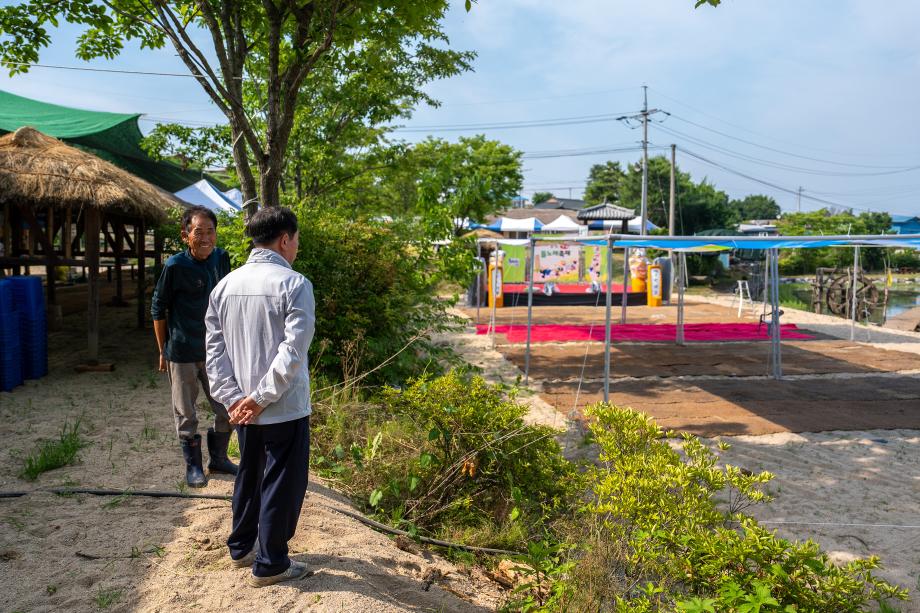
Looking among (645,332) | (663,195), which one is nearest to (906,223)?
(663,195)

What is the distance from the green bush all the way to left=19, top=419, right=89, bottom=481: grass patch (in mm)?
1968

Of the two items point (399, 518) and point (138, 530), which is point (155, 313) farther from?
point (399, 518)

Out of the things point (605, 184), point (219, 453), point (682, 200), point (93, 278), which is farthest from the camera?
point (605, 184)

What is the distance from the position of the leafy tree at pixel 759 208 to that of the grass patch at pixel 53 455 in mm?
84851

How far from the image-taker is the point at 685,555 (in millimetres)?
2615

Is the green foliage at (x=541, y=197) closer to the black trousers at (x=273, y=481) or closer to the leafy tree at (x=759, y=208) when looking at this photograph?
the leafy tree at (x=759, y=208)

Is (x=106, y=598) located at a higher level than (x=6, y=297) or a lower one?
lower

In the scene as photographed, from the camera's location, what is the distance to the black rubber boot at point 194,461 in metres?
3.79

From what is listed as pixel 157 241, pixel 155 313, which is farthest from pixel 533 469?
pixel 157 241

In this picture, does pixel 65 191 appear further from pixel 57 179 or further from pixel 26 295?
pixel 26 295

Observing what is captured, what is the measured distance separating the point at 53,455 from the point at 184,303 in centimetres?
142

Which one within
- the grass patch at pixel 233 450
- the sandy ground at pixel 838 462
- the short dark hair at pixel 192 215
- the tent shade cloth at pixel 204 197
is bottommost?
the sandy ground at pixel 838 462

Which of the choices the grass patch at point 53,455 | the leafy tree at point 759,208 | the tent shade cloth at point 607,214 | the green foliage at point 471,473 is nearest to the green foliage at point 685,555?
the green foliage at point 471,473

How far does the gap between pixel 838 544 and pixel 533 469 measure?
78.1 inches
